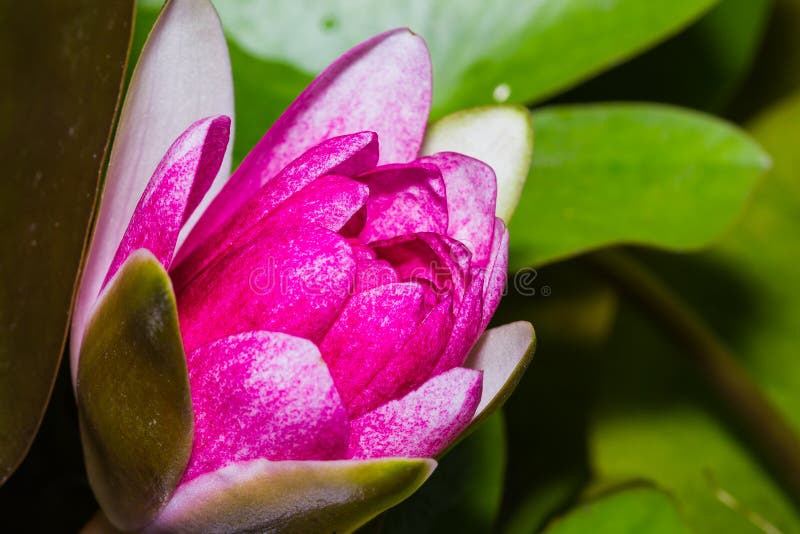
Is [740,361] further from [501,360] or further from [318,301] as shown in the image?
[318,301]

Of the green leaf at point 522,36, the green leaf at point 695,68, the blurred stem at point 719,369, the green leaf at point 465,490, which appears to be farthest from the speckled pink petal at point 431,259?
the green leaf at point 695,68

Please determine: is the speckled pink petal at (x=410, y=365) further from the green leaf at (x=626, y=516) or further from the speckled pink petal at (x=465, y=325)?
the green leaf at (x=626, y=516)

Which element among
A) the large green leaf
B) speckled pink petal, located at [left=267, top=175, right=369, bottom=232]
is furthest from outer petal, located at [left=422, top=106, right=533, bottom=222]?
the large green leaf

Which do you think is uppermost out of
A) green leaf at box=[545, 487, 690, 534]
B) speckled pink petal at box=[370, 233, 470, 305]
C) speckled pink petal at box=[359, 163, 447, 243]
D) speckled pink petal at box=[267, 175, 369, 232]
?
speckled pink petal at box=[267, 175, 369, 232]

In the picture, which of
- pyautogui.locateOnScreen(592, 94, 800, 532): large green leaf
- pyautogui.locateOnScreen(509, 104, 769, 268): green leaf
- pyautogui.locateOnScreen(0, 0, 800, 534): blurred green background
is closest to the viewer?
pyautogui.locateOnScreen(0, 0, 800, 534): blurred green background

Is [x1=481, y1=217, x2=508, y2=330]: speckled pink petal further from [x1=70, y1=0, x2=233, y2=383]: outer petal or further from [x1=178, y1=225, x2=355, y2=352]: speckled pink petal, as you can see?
[x1=70, y1=0, x2=233, y2=383]: outer petal

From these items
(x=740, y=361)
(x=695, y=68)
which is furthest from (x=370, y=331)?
(x=695, y=68)

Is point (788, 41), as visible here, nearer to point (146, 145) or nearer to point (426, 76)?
point (426, 76)

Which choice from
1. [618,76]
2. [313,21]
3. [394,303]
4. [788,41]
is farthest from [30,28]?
[788,41]
